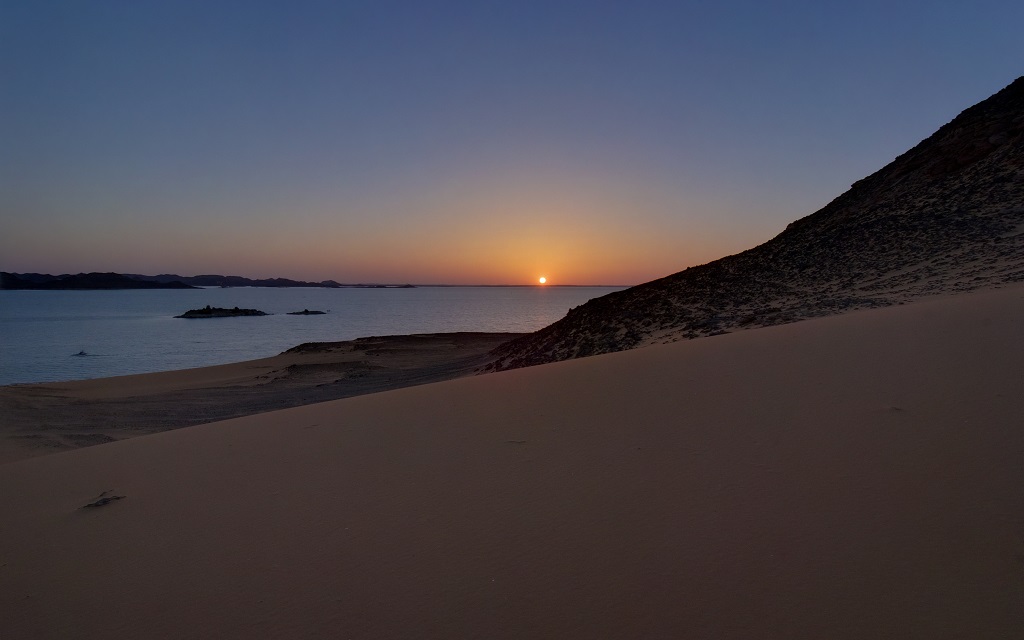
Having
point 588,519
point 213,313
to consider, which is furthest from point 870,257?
point 213,313

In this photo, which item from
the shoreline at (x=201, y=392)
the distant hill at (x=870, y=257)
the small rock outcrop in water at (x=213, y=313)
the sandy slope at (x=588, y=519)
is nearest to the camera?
the sandy slope at (x=588, y=519)

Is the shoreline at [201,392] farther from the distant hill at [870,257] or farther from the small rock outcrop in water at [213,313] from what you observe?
the small rock outcrop in water at [213,313]

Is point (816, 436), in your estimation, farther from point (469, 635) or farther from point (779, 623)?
point (469, 635)

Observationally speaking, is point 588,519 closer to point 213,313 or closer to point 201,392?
point 201,392

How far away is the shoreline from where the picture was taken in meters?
11.8

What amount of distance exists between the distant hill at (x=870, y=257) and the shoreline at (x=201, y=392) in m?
5.50

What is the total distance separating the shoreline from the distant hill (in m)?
5.50

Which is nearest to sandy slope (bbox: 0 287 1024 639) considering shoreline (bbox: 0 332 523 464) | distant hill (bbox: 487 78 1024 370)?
distant hill (bbox: 487 78 1024 370)

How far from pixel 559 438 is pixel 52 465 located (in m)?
4.52

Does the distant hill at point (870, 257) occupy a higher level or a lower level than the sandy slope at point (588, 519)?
higher

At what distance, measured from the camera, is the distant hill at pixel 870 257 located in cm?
1065

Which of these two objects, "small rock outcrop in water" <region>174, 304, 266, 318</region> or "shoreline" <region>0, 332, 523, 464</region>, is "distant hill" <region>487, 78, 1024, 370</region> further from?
"small rock outcrop in water" <region>174, 304, 266, 318</region>

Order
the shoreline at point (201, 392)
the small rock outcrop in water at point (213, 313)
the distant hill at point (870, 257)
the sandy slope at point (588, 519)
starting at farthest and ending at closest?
1. the small rock outcrop in water at point (213, 313)
2. the shoreline at point (201, 392)
3. the distant hill at point (870, 257)
4. the sandy slope at point (588, 519)

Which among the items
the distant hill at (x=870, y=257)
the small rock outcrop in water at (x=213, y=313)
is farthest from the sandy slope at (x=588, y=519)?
the small rock outcrop in water at (x=213, y=313)
